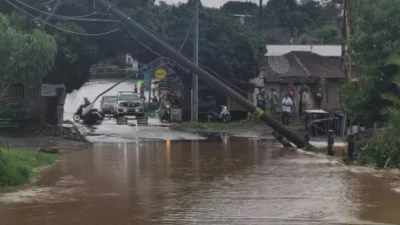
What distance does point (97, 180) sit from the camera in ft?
61.2

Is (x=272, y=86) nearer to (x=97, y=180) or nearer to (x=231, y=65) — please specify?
(x=231, y=65)

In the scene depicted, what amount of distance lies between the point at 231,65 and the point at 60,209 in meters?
32.2

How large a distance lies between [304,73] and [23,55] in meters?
26.2

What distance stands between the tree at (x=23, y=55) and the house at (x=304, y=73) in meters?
23.8

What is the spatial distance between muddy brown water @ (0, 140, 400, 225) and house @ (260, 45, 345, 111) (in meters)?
24.4

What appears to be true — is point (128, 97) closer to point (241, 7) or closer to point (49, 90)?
point (49, 90)

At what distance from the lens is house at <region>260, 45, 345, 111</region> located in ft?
160

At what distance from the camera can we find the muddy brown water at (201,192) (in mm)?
13320

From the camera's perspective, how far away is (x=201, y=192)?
16.4m

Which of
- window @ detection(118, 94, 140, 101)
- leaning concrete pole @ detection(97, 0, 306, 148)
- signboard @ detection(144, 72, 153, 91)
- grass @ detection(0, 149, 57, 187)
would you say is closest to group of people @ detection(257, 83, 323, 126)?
leaning concrete pole @ detection(97, 0, 306, 148)

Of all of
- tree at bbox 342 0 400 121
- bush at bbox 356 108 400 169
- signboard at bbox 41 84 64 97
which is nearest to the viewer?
bush at bbox 356 108 400 169

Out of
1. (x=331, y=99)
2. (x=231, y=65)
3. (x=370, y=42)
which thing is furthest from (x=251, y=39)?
(x=370, y=42)

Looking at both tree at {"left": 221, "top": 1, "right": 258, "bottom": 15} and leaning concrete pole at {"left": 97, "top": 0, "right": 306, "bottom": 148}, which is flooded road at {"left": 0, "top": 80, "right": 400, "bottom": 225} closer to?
leaning concrete pole at {"left": 97, "top": 0, "right": 306, "bottom": 148}

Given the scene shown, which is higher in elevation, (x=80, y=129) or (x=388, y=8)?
(x=388, y=8)
